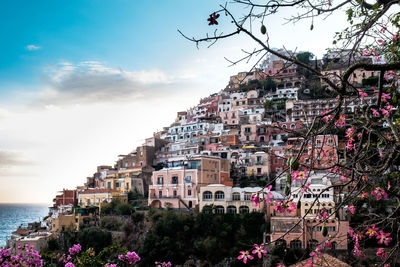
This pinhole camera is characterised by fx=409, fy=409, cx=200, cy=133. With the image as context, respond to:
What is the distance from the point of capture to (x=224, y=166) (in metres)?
34.2

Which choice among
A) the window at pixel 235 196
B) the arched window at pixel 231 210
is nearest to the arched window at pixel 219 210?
the arched window at pixel 231 210

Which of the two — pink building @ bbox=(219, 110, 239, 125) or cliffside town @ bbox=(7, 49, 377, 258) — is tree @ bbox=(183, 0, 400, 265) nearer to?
cliffside town @ bbox=(7, 49, 377, 258)

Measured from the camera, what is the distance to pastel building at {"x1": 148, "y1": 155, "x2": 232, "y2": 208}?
3147 centimetres

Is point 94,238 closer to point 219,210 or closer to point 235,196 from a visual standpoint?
point 219,210

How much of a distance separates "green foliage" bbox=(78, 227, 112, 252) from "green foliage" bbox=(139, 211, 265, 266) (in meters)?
3.63

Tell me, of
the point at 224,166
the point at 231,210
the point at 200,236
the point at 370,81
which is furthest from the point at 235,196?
the point at 370,81

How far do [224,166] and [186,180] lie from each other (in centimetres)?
406

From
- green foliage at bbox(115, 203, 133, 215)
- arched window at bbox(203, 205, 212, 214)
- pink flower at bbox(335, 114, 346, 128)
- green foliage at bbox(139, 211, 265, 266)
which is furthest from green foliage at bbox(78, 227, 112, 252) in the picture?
pink flower at bbox(335, 114, 346, 128)

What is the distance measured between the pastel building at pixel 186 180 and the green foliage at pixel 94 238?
507 cm

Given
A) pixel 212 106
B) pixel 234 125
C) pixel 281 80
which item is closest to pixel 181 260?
pixel 234 125

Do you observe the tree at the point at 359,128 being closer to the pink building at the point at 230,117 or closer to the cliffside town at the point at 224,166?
the cliffside town at the point at 224,166

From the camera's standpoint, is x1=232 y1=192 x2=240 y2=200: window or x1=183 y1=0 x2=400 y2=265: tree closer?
x1=183 y1=0 x2=400 y2=265: tree

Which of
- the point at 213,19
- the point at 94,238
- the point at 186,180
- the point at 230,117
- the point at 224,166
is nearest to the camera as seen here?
the point at 213,19

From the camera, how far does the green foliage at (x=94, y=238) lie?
2870 centimetres
